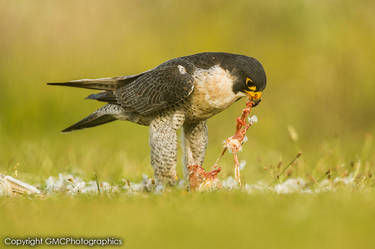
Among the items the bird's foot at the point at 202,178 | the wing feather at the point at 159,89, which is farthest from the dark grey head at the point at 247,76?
the bird's foot at the point at 202,178

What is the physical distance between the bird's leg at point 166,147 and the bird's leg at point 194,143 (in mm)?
392

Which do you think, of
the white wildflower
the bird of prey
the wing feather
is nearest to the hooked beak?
the bird of prey

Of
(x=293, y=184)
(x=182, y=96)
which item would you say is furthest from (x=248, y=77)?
(x=293, y=184)

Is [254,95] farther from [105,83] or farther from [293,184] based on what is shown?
[105,83]

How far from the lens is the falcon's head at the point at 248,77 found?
4.49 m

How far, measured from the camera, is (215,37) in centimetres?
1147

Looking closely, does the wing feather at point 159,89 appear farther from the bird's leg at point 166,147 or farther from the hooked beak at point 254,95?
the hooked beak at point 254,95

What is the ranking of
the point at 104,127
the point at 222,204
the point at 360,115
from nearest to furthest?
the point at 222,204 < the point at 104,127 < the point at 360,115

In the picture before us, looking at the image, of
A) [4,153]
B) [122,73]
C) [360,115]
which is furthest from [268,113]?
[4,153]

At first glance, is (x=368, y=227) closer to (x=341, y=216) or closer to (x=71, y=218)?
(x=341, y=216)

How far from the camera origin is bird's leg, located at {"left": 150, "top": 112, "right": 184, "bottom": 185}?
473 centimetres

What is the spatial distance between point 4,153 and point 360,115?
24.3 feet

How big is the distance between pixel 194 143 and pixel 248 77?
3.40ft

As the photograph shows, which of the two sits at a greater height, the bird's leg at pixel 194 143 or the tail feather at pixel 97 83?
the tail feather at pixel 97 83
